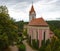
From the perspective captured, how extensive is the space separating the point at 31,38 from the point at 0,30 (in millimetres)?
16455

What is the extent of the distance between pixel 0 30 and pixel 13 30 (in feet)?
13.7

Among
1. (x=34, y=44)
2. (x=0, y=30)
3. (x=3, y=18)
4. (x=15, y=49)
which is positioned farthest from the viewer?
(x=34, y=44)

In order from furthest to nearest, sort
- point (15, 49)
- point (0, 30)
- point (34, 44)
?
point (34, 44)
point (15, 49)
point (0, 30)

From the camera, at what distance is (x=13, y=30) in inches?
1666

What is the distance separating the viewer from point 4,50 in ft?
137

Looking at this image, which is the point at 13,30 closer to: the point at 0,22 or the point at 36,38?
the point at 0,22

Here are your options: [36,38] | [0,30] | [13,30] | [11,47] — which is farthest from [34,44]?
[0,30]

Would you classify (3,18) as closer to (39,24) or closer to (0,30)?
(0,30)

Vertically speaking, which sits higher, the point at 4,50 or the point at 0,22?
the point at 0,22

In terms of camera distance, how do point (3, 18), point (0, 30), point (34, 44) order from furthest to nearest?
point (34, 44)
point (3, 18)
point (0, 30)

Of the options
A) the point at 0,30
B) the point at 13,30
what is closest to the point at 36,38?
the point at 13,30

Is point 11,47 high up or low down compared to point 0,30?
down

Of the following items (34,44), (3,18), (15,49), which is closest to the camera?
(3,18)

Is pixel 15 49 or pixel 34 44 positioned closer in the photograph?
pixel 15 49
